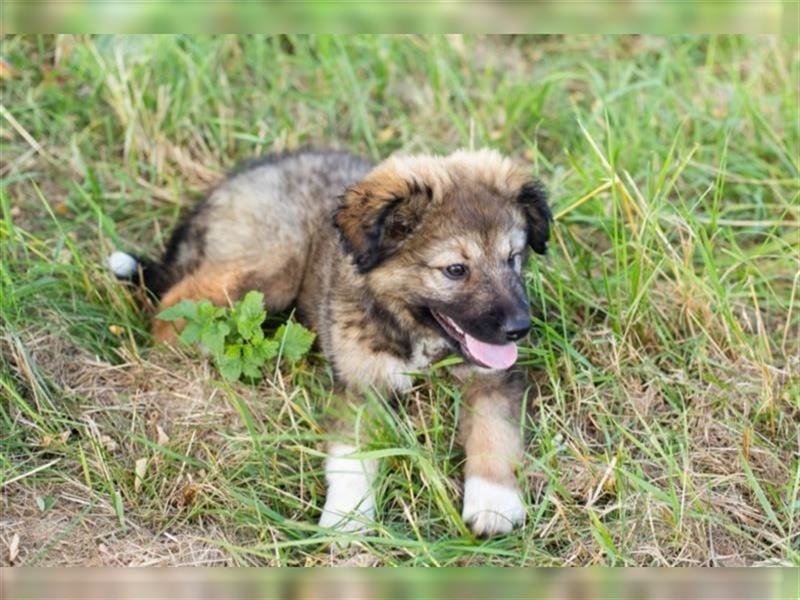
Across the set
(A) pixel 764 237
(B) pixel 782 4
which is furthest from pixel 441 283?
(A) pixel 764 237

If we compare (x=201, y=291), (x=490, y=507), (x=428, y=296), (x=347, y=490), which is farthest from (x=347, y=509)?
(x=201, y=291)

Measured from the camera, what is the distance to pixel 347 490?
12.4 ft

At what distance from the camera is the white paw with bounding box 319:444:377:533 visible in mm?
3684

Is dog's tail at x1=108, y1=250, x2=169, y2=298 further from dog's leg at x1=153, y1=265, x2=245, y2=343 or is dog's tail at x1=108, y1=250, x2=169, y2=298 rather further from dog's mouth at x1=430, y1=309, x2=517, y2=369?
dog's mouth at x1=430, y1=309, x2=517, y2=369

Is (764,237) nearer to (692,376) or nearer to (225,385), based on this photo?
(692,376)

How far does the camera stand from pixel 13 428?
12.5 feet

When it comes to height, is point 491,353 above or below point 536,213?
below

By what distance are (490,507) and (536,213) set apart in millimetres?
1020

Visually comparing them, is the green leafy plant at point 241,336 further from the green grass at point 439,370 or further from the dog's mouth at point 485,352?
the dog's mouth at point 485,352

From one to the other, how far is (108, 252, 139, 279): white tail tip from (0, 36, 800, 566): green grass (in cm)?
6

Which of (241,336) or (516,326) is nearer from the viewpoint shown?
(516,326)

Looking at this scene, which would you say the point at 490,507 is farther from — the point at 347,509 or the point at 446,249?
the point at 446,249

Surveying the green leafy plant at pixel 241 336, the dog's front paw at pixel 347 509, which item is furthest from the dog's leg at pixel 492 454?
the green leafy plant at pixel 241 336

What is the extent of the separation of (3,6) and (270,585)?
201cm
